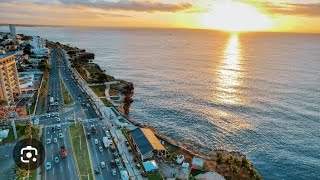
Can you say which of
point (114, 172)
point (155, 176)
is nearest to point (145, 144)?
point (155, 176)

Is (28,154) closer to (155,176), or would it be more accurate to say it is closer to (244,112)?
(155,176)

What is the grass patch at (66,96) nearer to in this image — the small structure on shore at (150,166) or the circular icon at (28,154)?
the circular icon at (28,154)

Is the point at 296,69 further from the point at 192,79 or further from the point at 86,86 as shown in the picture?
the point at 86,86

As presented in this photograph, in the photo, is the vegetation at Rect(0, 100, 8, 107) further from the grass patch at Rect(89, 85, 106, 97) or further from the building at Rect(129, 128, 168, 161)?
the building at Rect(129, 128, 168, 161)

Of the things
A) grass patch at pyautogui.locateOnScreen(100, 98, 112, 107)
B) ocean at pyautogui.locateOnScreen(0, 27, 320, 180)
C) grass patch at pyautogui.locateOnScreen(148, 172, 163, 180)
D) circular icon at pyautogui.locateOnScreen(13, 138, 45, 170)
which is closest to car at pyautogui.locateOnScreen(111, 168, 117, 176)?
grass patch at pyautogui.locateOnScreen(148, 172, 163, 180)

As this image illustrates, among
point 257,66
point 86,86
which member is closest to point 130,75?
point 86,86
